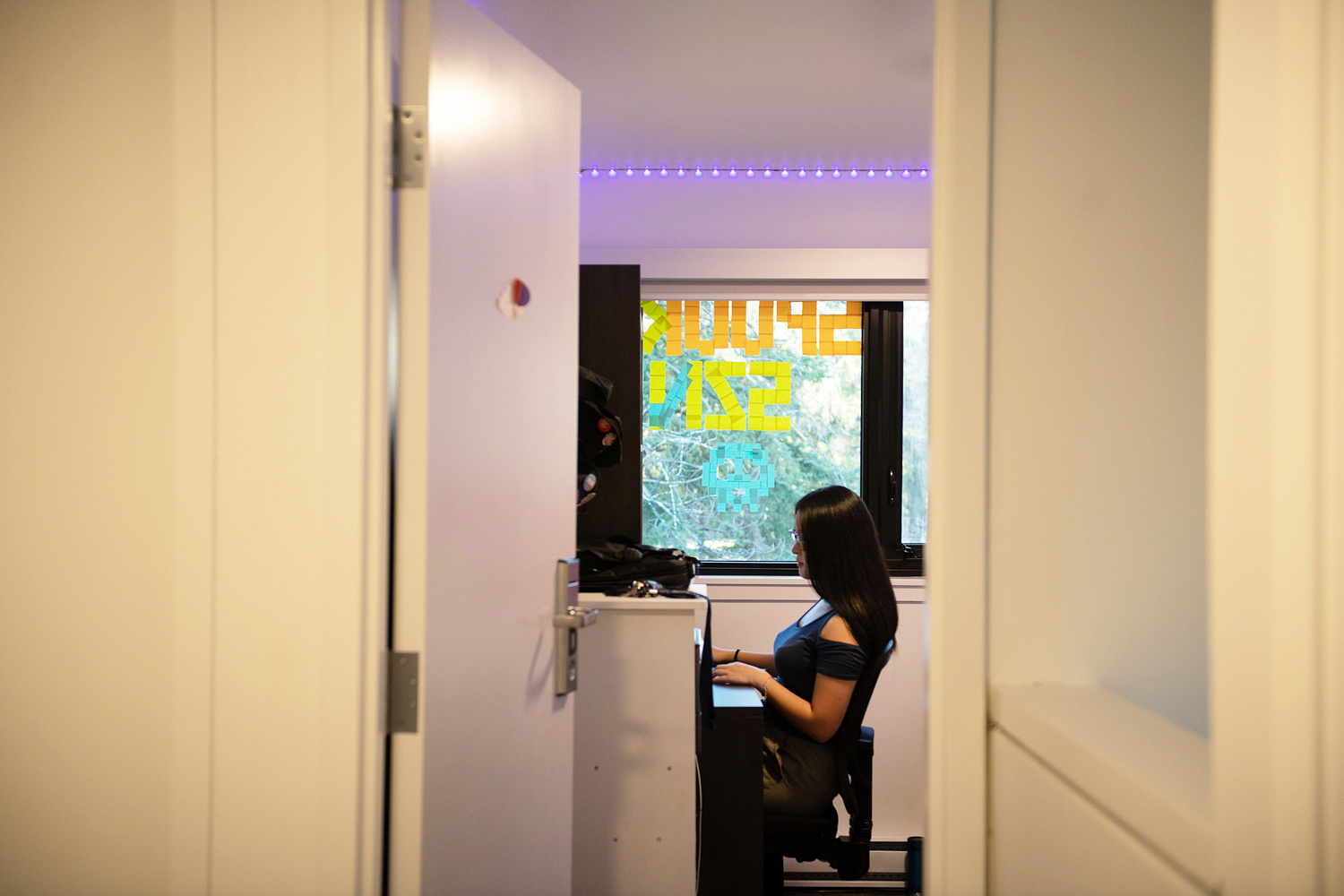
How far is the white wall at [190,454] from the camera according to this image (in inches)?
36.9

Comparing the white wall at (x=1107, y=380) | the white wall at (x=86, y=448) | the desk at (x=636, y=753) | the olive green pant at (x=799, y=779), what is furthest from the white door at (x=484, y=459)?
the olive green pant at (x=799, y=779)

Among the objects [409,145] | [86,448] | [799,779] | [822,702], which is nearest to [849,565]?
[822,702]

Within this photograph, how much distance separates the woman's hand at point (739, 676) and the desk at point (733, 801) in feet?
0.68

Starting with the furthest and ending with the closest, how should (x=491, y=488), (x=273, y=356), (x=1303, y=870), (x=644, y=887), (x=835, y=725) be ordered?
(x=835, y=725)
(x=644, y=887)
(x=491, y=488)
(x=273, y=356)
(x=1303, y=870)

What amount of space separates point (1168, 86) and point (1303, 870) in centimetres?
96

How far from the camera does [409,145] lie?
998 mm

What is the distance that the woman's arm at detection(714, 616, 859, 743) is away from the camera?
7.04 feet

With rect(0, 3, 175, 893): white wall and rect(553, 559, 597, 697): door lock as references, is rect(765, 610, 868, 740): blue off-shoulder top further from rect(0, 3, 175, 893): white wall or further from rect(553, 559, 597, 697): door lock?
rect(0, 3, 175, 893): white wall

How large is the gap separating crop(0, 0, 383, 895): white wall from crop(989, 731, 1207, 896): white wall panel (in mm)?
806

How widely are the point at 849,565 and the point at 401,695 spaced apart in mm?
→ 1567

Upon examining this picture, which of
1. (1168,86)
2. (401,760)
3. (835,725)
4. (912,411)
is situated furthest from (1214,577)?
(912,411)

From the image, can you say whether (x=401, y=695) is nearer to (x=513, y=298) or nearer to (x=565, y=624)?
(x=565, y=624)

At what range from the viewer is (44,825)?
0.97 meters

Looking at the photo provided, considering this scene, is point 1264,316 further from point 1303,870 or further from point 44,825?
point 44,825
